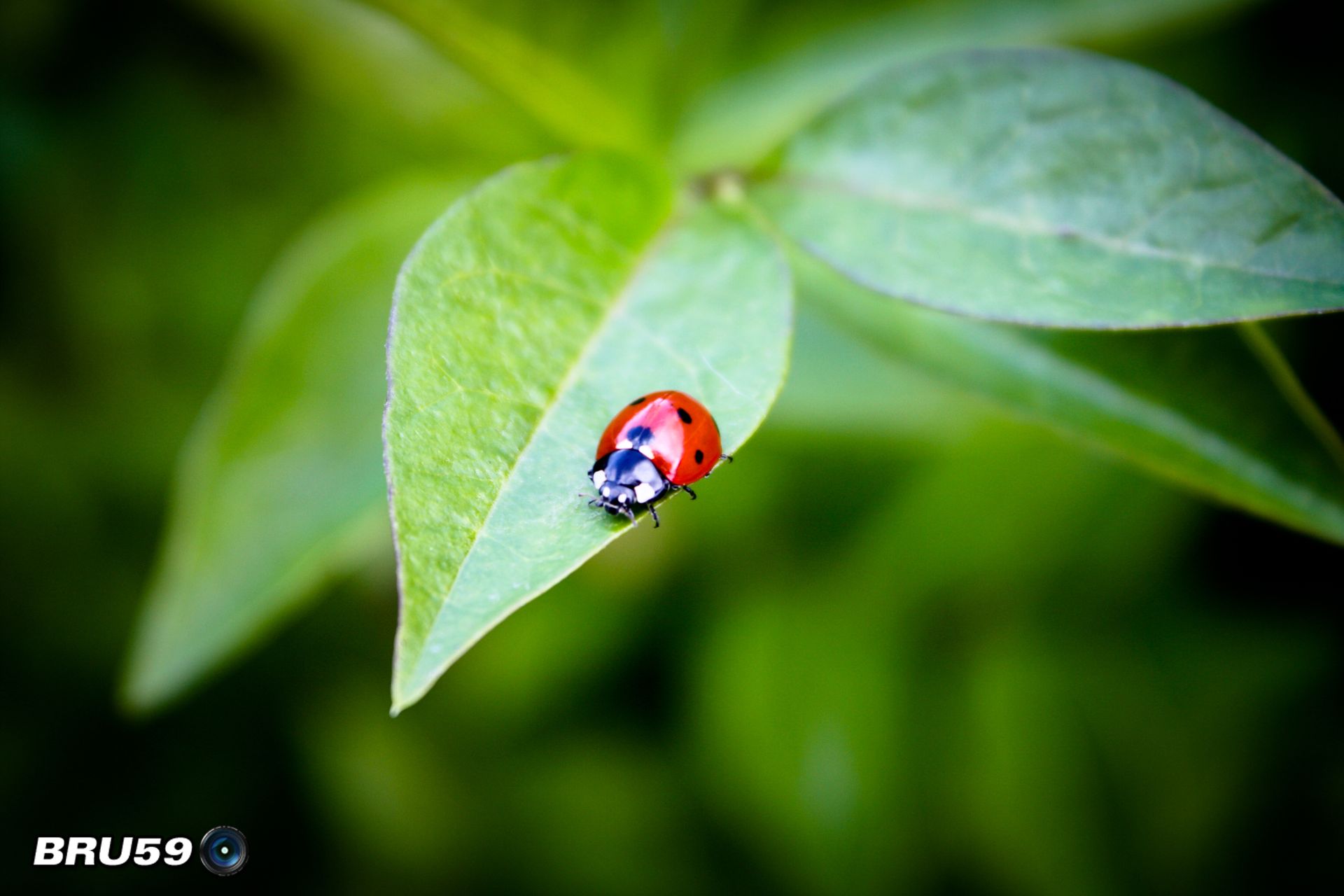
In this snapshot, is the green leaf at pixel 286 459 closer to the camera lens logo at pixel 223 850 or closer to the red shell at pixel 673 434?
the red shell at pixel 673 434

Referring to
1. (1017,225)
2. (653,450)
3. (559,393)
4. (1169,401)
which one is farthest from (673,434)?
(1169,401)

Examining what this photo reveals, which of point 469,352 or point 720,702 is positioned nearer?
point 469,352

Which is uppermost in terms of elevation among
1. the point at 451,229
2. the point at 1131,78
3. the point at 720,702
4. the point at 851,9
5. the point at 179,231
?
the point at 851,9

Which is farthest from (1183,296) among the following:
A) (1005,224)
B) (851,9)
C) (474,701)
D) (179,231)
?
(179,231)

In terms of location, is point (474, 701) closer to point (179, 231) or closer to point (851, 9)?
point (179, 231)

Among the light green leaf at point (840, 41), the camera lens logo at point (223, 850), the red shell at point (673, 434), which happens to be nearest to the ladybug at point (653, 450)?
the red shell at point (673, 434)

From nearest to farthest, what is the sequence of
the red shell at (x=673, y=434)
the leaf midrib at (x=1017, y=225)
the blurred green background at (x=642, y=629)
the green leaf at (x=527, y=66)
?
1. the leaf midrib at (x=1017, y=225)
2. the red shell at (x=673, y=434)
3. the green leaf at (x=527, y=66)
4. the blurred green background at (x=642, y=629)

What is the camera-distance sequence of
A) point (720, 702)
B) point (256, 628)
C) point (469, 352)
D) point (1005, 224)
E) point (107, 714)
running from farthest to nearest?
point (107, 714), point (720, 702), point (256, 628), point (1005, 224), point (469, 352)
